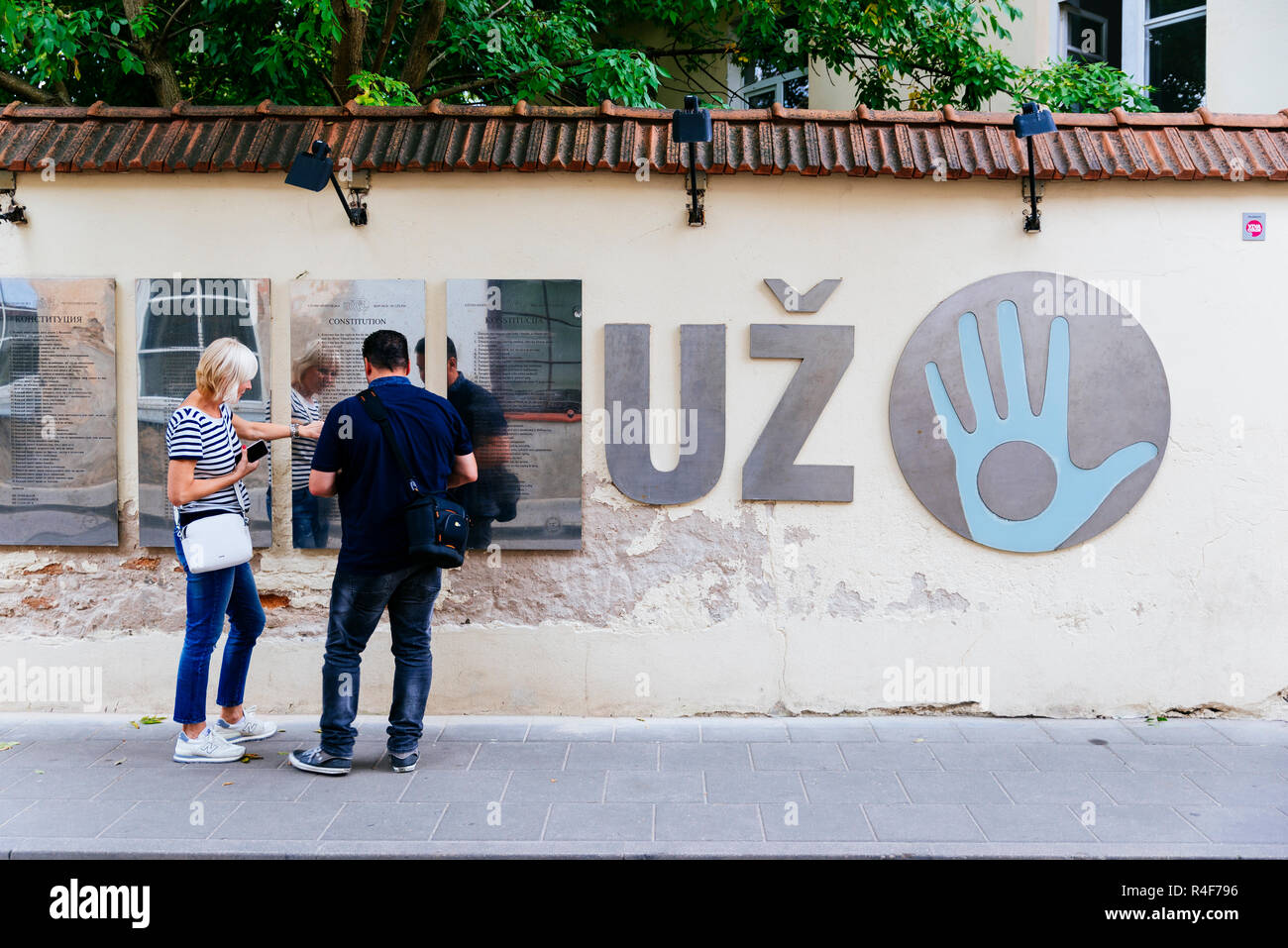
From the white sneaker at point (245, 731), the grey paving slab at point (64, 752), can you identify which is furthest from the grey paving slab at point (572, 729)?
the grey paving slab at point (64, 752)

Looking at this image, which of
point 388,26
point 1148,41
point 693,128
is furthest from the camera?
point 1148,41

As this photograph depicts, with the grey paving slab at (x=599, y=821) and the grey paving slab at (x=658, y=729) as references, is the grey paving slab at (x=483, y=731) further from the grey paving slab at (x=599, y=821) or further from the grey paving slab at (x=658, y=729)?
the grey paving slab at (x=599, y=821)

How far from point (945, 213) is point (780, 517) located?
186 centimetres

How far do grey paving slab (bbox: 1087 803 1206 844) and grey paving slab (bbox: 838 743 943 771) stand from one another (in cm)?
77

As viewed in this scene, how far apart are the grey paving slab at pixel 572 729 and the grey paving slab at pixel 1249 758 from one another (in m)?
2.95

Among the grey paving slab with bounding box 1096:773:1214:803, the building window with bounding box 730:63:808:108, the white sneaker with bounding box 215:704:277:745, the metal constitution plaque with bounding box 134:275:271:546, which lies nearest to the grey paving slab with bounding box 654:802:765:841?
the grey paving slab with bounding box 1096:773:1214:803

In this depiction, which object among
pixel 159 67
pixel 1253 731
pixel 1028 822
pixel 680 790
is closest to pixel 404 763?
pixel 680 790

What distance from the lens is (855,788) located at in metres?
4.29

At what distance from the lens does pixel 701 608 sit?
5.28 m

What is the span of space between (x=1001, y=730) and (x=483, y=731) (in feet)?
8.85

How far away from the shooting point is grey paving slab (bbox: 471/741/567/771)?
14.9 feet

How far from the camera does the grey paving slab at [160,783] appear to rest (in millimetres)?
4141

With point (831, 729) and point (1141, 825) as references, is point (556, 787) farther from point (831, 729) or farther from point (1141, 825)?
point (1141, 825)

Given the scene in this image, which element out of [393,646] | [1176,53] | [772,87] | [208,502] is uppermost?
[772,87]
